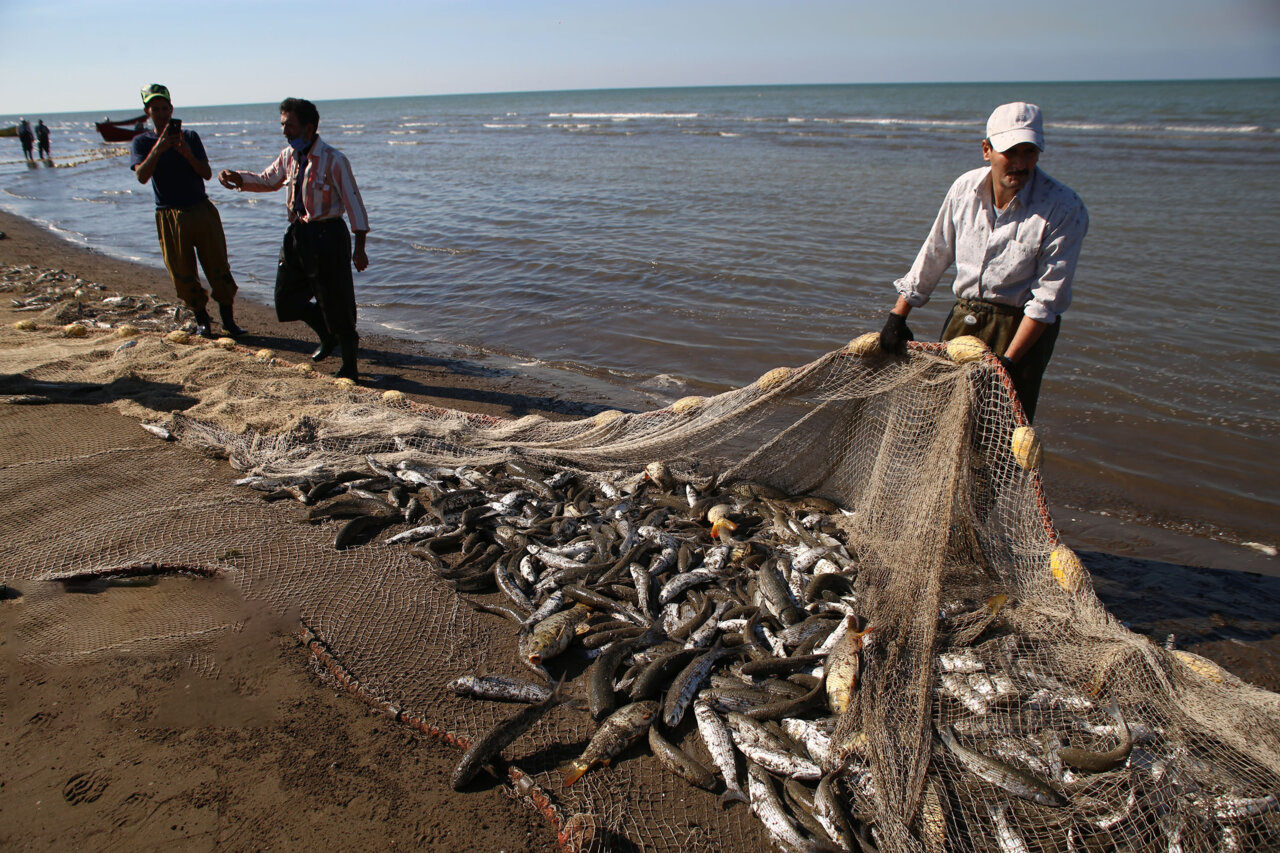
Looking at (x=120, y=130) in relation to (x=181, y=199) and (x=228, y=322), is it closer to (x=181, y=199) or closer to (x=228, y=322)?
(x=181, y=199)

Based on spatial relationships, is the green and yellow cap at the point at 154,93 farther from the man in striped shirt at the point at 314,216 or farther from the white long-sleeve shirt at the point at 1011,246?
the white long-sleeve shirt at the point at 1011,246

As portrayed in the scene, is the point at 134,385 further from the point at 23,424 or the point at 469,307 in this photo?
the point at 469,307

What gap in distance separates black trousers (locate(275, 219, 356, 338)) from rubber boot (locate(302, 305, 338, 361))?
10 centimetres

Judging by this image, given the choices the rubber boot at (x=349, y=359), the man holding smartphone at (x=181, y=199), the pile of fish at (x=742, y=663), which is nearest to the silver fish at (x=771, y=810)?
the pile of fish at (x=742, y=663)

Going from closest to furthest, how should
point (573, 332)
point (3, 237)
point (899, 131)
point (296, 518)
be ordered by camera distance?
point (296, 518), point (573, 332), point (3, 237), point (899, 131)

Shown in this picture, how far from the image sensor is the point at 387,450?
20.1 feet

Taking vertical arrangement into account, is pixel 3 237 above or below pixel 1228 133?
below

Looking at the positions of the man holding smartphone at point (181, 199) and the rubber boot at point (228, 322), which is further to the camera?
the rubber boot at point (228, 322)

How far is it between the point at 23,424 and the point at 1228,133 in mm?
41269

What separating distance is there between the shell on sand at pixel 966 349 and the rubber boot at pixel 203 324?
9.29m

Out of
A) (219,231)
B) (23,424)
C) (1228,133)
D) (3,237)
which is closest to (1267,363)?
(219,231)

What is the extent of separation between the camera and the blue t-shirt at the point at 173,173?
26.0 feet

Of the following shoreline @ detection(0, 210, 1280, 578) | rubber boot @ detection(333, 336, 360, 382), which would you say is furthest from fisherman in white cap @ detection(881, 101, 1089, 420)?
rubber boot @ detection(333, 336, 360, 382)

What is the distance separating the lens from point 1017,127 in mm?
3574
